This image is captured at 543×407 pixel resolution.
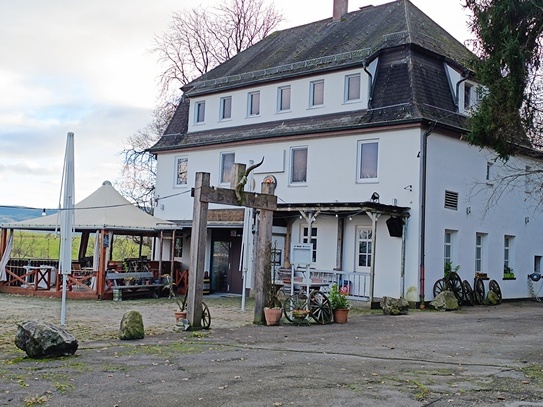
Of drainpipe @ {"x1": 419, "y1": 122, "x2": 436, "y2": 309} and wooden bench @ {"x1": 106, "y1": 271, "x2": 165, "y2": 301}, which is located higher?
drainpipe @ {"x1": 419, "y1": 122, "x2": 436, "y2": 309}

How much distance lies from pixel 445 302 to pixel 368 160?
506cm

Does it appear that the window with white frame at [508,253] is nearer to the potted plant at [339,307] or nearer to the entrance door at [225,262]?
the entrance door at [225,262]

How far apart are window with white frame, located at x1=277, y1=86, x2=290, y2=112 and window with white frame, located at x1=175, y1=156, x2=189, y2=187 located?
487cm

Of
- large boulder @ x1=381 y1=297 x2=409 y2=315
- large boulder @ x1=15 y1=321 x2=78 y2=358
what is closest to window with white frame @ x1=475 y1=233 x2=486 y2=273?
large boulder @ x1=381 y1=297 x2=409 y2=315

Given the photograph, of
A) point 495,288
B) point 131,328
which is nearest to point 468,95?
point 495,288

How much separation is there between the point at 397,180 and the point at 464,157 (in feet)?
10.1

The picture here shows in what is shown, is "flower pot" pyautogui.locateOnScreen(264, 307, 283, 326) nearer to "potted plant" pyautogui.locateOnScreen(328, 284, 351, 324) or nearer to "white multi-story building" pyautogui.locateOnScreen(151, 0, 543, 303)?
"potted plant" pyautogui.locateOnScreen(328, 284, 351, 324)

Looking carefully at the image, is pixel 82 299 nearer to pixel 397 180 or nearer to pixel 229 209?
pixel 229 209

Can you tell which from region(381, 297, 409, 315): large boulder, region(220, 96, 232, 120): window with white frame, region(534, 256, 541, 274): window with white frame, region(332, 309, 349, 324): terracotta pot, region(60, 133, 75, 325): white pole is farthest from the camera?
region(220, 96, 232, 120): window with white frame

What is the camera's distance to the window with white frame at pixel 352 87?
2392 cm

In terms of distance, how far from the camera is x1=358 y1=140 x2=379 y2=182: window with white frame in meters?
22.9

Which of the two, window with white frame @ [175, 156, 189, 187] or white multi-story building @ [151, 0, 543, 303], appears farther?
window with white frame @ [175, 156, 189, 187]

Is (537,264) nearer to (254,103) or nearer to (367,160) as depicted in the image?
(367,160)

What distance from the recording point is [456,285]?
2291 centimetres
